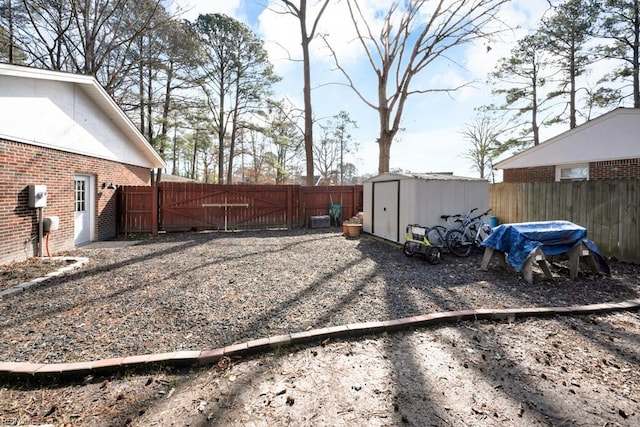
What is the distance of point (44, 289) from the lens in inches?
157

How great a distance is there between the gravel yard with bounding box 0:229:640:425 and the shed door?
2.51 metres

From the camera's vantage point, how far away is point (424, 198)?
6723 millimetres

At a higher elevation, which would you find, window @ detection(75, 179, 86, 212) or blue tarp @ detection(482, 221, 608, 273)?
window @ detection(75, 179, 86, 212)

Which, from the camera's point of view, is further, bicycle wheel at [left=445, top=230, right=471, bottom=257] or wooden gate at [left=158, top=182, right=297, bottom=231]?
wooden gate at [left=158, top=182, right=297, bottom=231]

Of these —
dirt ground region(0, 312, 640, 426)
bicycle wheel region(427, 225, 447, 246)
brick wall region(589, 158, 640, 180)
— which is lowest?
dirt ground region(0, 312, 640, 426)

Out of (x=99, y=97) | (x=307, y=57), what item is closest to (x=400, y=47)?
(x=307, y=57)

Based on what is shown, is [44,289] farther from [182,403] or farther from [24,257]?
[182,403]

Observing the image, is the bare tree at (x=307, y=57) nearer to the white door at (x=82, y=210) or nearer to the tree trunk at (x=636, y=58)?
the white door at (x=82, y=210)

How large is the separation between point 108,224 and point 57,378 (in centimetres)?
778

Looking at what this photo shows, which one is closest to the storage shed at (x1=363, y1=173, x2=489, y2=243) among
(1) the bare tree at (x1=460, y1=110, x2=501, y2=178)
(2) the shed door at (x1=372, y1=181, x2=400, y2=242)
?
(2) the shed door at (x1=372, y1=181, x2=400, y2=242)

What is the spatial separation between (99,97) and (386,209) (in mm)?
8162

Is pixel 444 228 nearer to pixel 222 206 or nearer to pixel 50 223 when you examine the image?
pixel 222 206

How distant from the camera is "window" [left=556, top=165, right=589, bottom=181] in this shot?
9918mm

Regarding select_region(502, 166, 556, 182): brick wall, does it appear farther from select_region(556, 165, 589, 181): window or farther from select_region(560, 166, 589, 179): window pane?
select_region(560, 166, 589, 179): window pane
